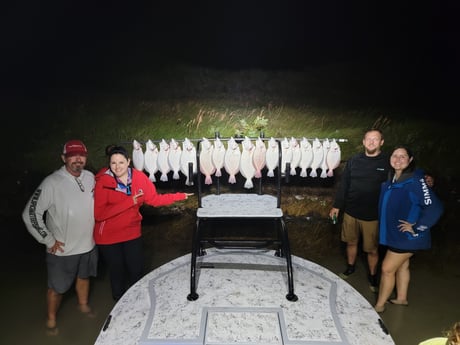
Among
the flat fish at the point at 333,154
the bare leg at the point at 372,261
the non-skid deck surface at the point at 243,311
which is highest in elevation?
the flat fish at the point at 333,154

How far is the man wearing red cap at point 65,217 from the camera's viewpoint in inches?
93.2

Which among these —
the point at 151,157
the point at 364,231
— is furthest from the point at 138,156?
the point at 364,231

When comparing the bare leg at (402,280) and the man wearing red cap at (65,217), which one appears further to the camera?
the bare leg at (402,280)

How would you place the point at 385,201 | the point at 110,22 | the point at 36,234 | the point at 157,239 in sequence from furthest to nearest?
the point at 157,239 → the point at 110,22 → the point at 385,201 → the point at 36,234

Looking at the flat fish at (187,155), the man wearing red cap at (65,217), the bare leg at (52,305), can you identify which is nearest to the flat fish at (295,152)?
the flat fish at (187,155)

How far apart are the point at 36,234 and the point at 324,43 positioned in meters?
3.80

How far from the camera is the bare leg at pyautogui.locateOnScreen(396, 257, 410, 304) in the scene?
9.00 ft

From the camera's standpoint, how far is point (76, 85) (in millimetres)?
3783

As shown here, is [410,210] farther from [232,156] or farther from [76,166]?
[76,166]

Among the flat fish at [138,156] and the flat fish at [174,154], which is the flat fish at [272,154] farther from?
the flat fish at [138,156]

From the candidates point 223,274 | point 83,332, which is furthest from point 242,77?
point 83,332

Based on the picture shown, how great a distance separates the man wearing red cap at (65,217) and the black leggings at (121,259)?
168mm

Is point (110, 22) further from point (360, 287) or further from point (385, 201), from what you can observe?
point (360, 287)

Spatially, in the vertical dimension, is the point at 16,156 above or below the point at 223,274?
above
